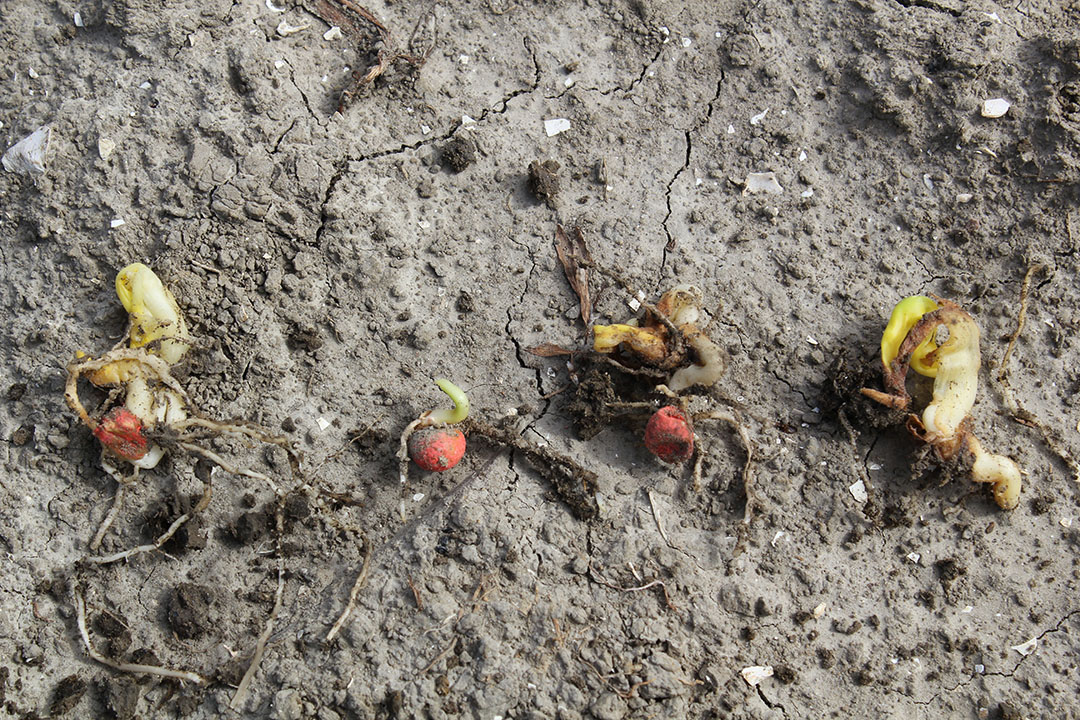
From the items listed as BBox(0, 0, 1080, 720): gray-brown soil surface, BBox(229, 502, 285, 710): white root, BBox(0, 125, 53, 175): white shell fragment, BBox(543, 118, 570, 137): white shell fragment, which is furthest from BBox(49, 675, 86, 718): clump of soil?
BBox(543, 118, 570, 137): white shell fragment

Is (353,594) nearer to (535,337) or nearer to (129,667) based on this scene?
(129,667)

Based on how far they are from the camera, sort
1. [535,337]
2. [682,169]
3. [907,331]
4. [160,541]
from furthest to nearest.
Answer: [682,169] → [535,337] → [907,331] → [160,541]

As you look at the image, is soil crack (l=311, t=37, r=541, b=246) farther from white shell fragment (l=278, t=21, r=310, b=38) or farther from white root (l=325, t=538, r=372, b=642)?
white root (l=325, t=538, r=372, b=642)

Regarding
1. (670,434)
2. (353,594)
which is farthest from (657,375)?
(353,594)

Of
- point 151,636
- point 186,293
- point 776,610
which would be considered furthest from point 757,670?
point 186,293

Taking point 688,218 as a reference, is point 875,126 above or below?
above

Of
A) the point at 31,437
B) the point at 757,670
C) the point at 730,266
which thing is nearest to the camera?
the point at 757,670

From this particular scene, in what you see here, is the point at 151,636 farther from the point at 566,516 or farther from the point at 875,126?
the point at 875,126
